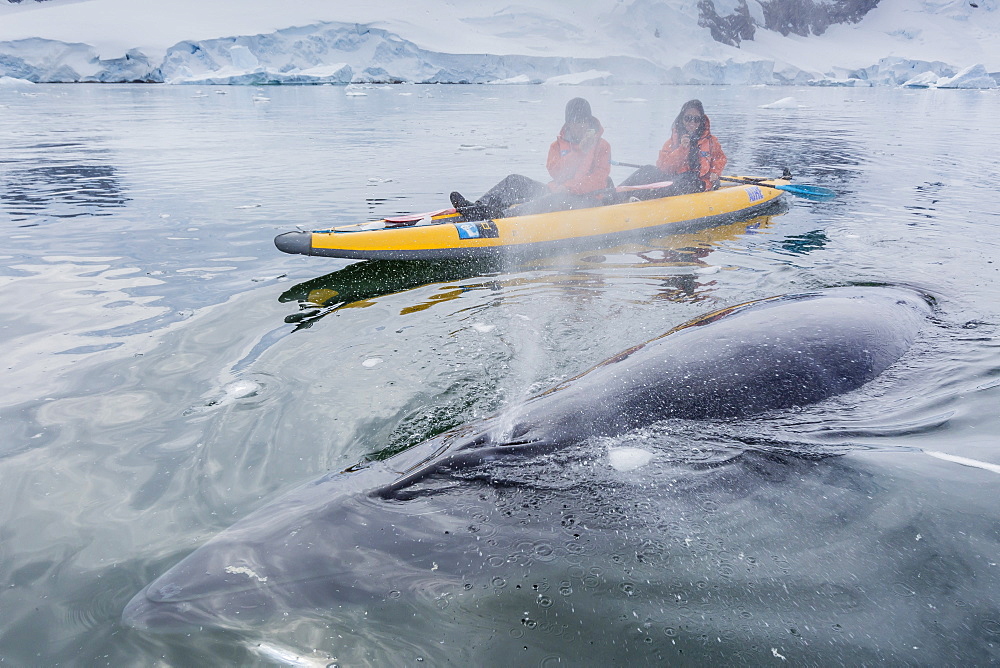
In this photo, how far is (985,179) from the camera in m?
14.8

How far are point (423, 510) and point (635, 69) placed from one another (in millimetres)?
85619

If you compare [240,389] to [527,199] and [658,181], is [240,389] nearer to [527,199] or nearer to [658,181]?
[527,199]

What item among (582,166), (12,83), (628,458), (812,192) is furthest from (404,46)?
(628,458)

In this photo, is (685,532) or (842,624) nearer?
(842,624)

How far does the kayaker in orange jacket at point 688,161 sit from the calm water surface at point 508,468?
1.13m

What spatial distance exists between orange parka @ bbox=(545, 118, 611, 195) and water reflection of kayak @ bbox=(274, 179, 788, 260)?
95 centimetres

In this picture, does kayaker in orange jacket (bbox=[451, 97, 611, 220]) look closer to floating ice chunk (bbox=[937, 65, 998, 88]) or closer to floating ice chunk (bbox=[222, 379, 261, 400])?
floating ice chunk (bbox=[222, 379, 261, 400])

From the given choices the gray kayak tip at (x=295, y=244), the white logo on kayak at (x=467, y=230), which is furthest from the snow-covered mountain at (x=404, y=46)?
the gray kayak tip at (x=295, y=244)

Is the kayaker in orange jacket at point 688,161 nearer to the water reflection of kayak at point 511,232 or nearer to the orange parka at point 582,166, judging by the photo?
the water reflection of kayak at point 511,232

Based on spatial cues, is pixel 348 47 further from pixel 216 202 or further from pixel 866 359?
pixel 866 359

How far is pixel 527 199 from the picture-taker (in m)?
10.4

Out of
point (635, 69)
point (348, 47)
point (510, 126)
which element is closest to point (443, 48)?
point (348, 47)

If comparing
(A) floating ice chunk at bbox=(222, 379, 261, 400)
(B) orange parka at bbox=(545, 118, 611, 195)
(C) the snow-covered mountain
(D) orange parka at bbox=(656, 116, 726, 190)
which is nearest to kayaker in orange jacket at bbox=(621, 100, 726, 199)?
(D) orange parka at bbox=(656, 116, 726, 190)

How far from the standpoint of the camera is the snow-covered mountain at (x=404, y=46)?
2395 inches
